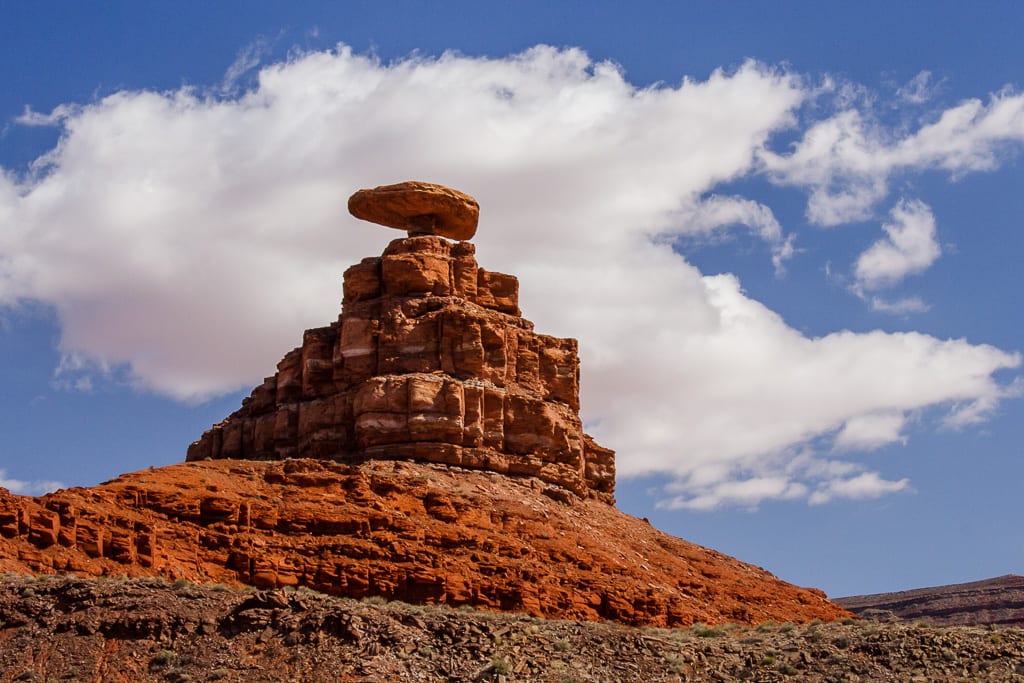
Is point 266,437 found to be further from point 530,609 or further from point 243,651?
point 243,651

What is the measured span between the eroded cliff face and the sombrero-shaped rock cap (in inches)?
101

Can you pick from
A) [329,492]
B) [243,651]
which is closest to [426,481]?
[329,492]

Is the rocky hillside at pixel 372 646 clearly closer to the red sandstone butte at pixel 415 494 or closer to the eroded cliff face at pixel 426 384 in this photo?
the red sandstone butte at pixel 415 494

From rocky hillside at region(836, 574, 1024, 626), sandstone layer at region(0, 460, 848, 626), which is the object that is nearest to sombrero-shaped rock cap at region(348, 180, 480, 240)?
sandstone layer at region(0, 460, 848, 626)

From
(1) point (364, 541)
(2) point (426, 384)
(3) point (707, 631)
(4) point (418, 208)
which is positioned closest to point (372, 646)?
(1) point (364, 541)

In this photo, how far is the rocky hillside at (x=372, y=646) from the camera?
158ft

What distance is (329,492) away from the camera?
63.8m

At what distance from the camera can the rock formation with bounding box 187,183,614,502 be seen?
73.0m

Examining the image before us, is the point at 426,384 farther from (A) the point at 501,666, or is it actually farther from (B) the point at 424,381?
(A) the point at 501,666

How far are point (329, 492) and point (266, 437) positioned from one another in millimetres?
14139

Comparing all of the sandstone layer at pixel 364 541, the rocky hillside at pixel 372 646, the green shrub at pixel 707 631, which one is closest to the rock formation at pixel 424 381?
the sandstone layer at pixel 364 541

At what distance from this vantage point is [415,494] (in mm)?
65562

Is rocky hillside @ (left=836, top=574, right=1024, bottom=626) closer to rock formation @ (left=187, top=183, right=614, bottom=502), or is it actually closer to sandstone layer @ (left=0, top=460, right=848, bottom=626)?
rock formation @ (left=187, top=183, right=614, bottom=502)

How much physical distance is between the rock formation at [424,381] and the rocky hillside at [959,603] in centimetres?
4293
